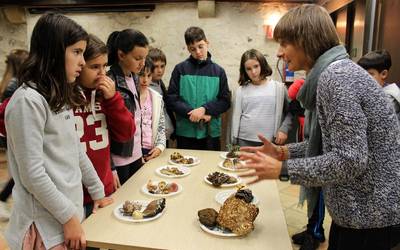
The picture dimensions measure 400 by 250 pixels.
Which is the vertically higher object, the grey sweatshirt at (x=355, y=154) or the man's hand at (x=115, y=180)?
the grey sweatshirt at (x=355, y=154)

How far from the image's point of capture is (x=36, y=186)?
3.60ft

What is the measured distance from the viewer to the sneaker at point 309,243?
2467mm

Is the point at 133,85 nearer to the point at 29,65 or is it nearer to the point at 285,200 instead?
the point at 29,65

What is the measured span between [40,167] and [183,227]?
562 mm

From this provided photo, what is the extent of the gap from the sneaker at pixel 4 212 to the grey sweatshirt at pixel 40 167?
2022 millimetres

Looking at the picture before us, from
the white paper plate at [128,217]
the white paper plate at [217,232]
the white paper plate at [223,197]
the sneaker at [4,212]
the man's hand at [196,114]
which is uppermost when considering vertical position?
the man's hand at [196,114]

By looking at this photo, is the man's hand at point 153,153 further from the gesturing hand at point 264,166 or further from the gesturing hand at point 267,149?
the gesturing hand at point 264,166

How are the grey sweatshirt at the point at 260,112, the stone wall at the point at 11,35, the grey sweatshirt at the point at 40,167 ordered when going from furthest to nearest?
the stone wall at the point at 11,35 < the grey sweatshirt at the point at 260,112 < the grey sweatshirt at the point at 40,167

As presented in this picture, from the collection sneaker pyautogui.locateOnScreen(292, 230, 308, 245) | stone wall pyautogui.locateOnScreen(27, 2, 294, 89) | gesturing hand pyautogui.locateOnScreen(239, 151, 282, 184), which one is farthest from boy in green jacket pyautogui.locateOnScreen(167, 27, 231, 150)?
stone wall pyautogui.locateOnScreen(27, 2, 294, 89)

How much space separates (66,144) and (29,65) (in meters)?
0.31

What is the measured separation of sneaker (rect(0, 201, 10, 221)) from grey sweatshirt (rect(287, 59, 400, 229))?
111 inches

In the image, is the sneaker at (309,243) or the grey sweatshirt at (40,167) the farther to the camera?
the sneaker at (309,243)

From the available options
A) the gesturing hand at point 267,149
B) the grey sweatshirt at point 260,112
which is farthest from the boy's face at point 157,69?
the gesturing hand at point 267,149

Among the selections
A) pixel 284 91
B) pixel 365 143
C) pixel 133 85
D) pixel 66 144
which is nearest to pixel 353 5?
pixel 284 91
